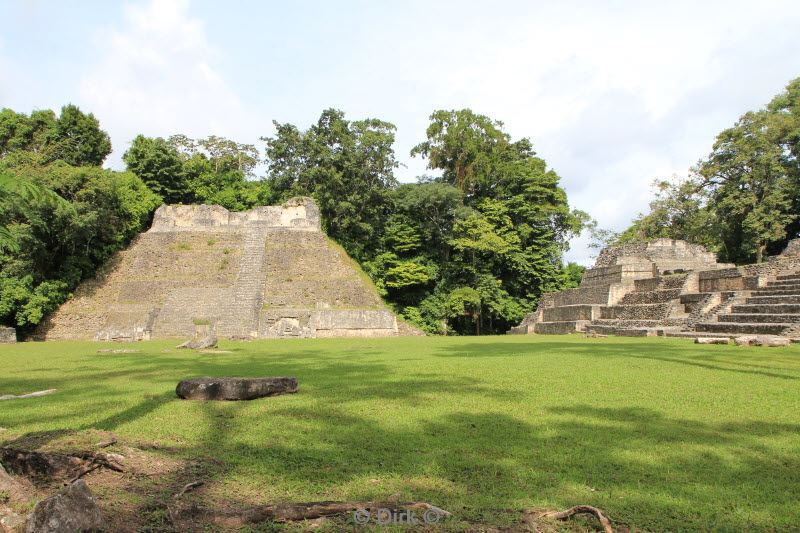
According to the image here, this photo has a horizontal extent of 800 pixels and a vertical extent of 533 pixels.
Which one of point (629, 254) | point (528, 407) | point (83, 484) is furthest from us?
point (629, 254)

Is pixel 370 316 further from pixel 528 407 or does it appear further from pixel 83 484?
pixel 83 484

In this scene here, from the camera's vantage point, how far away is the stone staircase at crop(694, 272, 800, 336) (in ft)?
50.1

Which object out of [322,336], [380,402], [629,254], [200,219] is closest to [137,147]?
[200,219]

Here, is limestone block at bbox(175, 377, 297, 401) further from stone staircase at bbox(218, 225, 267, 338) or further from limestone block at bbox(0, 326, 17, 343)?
limestone block at bbox(0, 326, 17, 343)

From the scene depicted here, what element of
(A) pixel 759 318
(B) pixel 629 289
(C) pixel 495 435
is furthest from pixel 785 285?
(C) pixel 495 435

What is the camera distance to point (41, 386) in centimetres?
753

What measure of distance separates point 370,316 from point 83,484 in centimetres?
2211

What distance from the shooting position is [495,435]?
4375 mm

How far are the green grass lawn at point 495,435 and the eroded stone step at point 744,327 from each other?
7948 millimetres

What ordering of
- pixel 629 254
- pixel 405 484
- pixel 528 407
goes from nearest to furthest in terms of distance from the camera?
pixel 405 484
pixel 528 407
pixel 629 254

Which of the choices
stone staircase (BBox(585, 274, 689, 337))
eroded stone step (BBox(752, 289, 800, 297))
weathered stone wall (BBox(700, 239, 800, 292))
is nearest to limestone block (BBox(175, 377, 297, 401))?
stone staircase (BBox(585, 274, 689, 337))

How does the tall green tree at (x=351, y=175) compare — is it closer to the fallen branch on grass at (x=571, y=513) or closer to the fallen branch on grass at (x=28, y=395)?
the fallen branch on grass at (x=28, y=395)

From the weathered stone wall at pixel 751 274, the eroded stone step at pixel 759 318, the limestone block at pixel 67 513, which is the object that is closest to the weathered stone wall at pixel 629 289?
the weathered stone wall at pixel 751 274

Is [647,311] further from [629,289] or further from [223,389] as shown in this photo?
[223,389]
